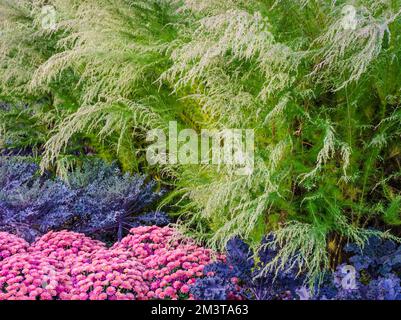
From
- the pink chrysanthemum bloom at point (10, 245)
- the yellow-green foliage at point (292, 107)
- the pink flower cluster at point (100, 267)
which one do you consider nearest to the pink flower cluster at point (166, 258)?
the pink flower cluster at point (100, 267)

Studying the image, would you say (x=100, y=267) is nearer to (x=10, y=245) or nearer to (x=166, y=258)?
(x=166, y=258)

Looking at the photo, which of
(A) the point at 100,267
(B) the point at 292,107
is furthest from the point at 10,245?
(B) the point at 292,107

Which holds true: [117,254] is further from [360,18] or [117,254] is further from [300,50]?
[360,18]

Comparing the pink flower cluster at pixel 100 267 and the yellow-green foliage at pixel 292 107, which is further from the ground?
the yellow-green foliage at pixel 292 107

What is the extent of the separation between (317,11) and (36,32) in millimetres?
1998

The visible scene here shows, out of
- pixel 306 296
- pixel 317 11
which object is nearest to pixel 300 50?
pixel 317 11

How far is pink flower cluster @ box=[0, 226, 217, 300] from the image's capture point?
2.39m

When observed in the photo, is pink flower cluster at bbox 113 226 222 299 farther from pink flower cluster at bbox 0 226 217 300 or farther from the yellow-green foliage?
the yellow-green foliage

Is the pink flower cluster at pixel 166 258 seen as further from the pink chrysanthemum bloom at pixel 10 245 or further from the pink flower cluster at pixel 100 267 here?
the pink chrysanthemum bloom at pixel 10 245

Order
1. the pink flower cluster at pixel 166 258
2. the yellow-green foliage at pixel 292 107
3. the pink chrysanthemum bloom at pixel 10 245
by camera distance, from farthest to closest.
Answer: the pink chrysanthemum bloom at pixel 10 245 → the pink flower cluster at pixel 166 258 → the yellow-green foliage at pixel 292 107

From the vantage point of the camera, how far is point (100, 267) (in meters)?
2.53

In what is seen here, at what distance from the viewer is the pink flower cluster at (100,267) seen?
239 centimetres

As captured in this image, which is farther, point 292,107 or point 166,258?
point 166,258

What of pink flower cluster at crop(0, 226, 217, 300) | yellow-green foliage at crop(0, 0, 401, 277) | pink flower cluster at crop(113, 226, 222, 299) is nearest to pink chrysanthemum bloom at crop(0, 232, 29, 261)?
pink flower cluster at crop(0, 226, 217, 300)
